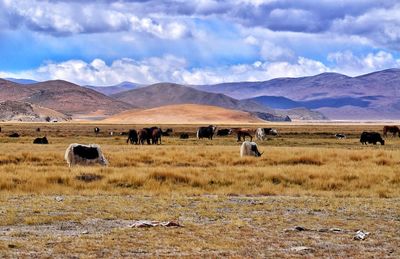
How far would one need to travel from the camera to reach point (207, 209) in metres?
17.4

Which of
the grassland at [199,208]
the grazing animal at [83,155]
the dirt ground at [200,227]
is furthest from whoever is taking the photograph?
the grazing animal at [83,155]

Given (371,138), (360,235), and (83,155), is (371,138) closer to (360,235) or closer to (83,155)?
(83,155)

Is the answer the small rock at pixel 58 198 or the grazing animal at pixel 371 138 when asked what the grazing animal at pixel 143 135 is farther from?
the small rock at pixel 58 198

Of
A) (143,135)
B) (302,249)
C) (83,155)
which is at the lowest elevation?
(302,249)

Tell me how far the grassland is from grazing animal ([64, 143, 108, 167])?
2.06 m

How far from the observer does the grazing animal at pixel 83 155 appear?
96.9 feet

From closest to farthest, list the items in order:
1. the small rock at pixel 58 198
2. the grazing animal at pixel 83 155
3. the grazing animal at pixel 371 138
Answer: the small rock at pixel 58 198
the grazing animal at pixel 83 155
the grazing animal at pixel 371 138

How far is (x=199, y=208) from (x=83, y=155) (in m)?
13.1

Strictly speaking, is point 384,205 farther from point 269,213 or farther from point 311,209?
point 269,213

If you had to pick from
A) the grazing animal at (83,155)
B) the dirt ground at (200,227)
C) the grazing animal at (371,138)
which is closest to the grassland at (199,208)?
the dirt ground at (200,227)

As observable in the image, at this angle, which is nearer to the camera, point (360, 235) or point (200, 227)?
Answer: point (360, 235)

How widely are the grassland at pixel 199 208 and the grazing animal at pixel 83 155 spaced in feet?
6.75

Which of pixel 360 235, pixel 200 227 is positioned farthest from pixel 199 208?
pixel 360 235

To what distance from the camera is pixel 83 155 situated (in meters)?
Answer: 29.7
